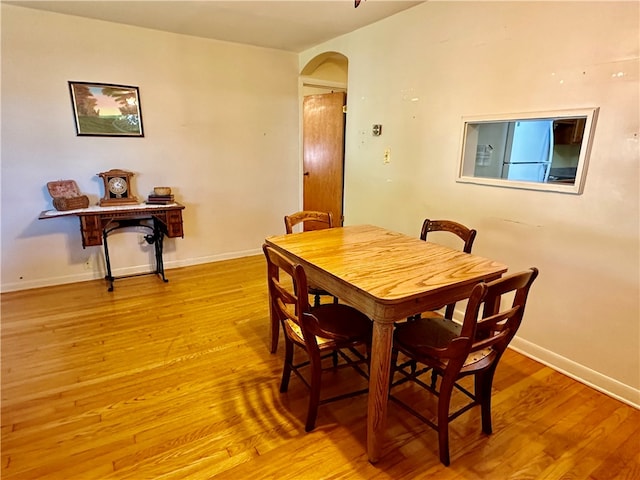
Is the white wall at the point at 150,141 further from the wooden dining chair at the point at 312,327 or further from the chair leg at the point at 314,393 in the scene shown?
the chair leg at the point at 314,393

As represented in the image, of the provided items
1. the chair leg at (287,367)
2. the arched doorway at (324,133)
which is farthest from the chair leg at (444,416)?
the arched doorway at (324,133)

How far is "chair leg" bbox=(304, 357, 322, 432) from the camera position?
165cm

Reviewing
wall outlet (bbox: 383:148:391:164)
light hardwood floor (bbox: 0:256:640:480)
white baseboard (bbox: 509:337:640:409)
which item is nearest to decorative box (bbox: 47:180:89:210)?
light hardwood floor (bbox: 0:256:640:480)

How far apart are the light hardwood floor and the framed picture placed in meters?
1.89

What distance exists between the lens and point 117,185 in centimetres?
349

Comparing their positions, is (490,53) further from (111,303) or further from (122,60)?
(111,303)

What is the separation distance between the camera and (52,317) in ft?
9.39

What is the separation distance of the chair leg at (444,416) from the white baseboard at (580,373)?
1.17 metres

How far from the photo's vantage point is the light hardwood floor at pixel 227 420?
155 cm

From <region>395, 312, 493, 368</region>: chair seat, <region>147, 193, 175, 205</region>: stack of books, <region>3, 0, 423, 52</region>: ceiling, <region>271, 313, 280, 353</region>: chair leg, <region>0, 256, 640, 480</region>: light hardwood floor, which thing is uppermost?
<region>3, 0, 423, 52</region>: ceiling

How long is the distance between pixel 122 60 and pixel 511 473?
169 inches

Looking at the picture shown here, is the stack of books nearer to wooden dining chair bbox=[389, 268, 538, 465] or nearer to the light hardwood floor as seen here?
the light hardwood floor

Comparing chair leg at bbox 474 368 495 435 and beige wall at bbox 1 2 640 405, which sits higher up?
beige wall at bbox 1 2 640 405

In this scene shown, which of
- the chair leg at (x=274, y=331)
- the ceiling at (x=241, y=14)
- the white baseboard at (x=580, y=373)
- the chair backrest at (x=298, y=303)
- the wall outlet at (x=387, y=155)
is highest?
the ceiling at (x=241, y=14)
